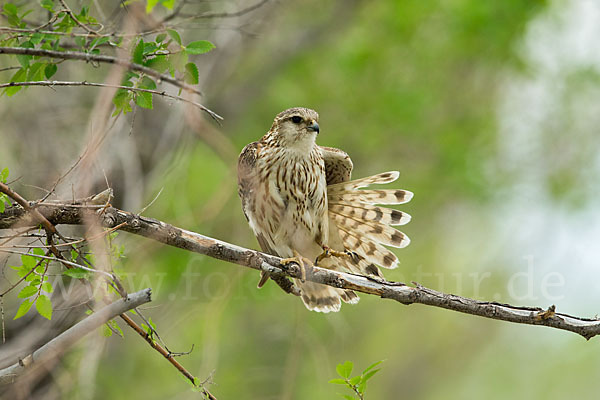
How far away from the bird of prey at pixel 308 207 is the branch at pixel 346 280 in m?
0.93

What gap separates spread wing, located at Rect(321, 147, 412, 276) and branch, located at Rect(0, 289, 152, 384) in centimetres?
227

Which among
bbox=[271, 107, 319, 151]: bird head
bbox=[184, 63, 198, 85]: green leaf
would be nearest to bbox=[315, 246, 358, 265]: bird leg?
bbox=[271, 107, 319, 151]: bird head

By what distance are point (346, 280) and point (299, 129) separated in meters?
1.35

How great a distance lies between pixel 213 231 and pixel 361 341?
201 inches

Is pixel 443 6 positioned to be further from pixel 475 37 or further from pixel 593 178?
pixel 593 178

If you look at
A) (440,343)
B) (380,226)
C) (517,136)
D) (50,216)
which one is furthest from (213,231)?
(440,343)

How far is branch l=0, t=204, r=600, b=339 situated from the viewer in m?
2.94

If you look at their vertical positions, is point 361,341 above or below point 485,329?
below

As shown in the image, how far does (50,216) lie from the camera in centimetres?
281

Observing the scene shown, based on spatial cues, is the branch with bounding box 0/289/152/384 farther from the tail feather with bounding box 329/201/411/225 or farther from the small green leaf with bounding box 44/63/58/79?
the tail feather with bounding box 329/201/411/225

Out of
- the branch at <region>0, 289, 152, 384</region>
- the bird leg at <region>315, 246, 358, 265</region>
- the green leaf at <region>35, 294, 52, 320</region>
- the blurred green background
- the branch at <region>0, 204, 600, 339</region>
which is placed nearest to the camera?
the branch at <region>0, 289, 152, 384</region>

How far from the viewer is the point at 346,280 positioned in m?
3.49

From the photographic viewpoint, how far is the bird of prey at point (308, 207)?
14.8 ft

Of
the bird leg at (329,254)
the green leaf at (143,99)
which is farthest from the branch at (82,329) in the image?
the bird leg at (329,254)
